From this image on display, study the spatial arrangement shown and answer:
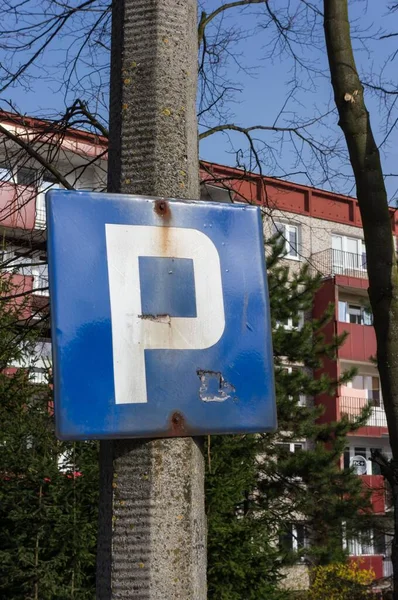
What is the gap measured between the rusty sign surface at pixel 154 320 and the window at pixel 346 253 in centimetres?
3866

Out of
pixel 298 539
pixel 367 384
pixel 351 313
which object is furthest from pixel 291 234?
pixel 367 384

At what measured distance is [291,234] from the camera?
21438mm

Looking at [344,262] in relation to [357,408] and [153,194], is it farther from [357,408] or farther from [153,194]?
[153,194]

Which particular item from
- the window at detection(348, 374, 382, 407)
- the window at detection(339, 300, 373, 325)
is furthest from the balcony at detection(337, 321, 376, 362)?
the window at detection(348, 374, 382, 407)

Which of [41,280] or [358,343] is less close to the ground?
[358,343]

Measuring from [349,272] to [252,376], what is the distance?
3919cm

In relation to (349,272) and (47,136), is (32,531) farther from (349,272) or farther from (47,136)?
(349,272)

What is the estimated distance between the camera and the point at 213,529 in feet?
41.3

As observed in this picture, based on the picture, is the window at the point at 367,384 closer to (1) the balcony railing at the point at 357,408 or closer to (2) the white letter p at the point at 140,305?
(1) the balcony railing at the point at 357,408

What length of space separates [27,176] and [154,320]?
6.21 metres

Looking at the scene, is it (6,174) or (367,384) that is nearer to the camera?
(6,174)

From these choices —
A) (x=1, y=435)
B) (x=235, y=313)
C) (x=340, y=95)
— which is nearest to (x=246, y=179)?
(x=340, y=95)

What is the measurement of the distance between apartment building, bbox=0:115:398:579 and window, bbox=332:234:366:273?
41 millimetres

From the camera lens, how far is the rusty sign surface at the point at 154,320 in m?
2.35
